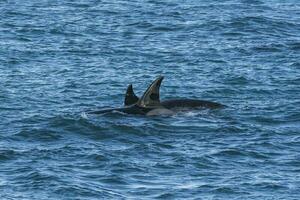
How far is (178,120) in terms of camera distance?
29656 mm

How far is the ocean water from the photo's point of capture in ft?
78.6

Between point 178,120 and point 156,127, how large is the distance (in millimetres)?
1191

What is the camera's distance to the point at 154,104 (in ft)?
99.7

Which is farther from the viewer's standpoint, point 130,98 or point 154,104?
point 130,98

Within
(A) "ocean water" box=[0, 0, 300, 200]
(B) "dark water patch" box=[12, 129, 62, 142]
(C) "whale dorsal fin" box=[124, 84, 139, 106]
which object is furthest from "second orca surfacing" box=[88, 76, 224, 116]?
(B) "dark water patch" box=[12, 129, 62, 142]

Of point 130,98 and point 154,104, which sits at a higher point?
point 130,98

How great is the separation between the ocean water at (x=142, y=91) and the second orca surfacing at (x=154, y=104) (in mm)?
414

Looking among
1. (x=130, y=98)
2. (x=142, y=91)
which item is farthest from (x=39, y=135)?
(x=142, y=91)

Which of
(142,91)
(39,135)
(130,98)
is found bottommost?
(142,91)

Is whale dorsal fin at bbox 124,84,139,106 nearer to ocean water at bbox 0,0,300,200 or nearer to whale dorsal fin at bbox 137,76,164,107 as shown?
whale dorsal fin at bbox 137,76,164,107

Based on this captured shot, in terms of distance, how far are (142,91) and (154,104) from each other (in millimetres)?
3805

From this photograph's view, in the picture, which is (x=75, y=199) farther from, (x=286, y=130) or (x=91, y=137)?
(x=286, y=130)

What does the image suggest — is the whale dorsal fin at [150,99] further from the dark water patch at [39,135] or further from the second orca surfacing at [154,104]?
the dark water patch at [39,135]

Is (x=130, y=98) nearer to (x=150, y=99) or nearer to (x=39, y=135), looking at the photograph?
(x=150, y=99)
